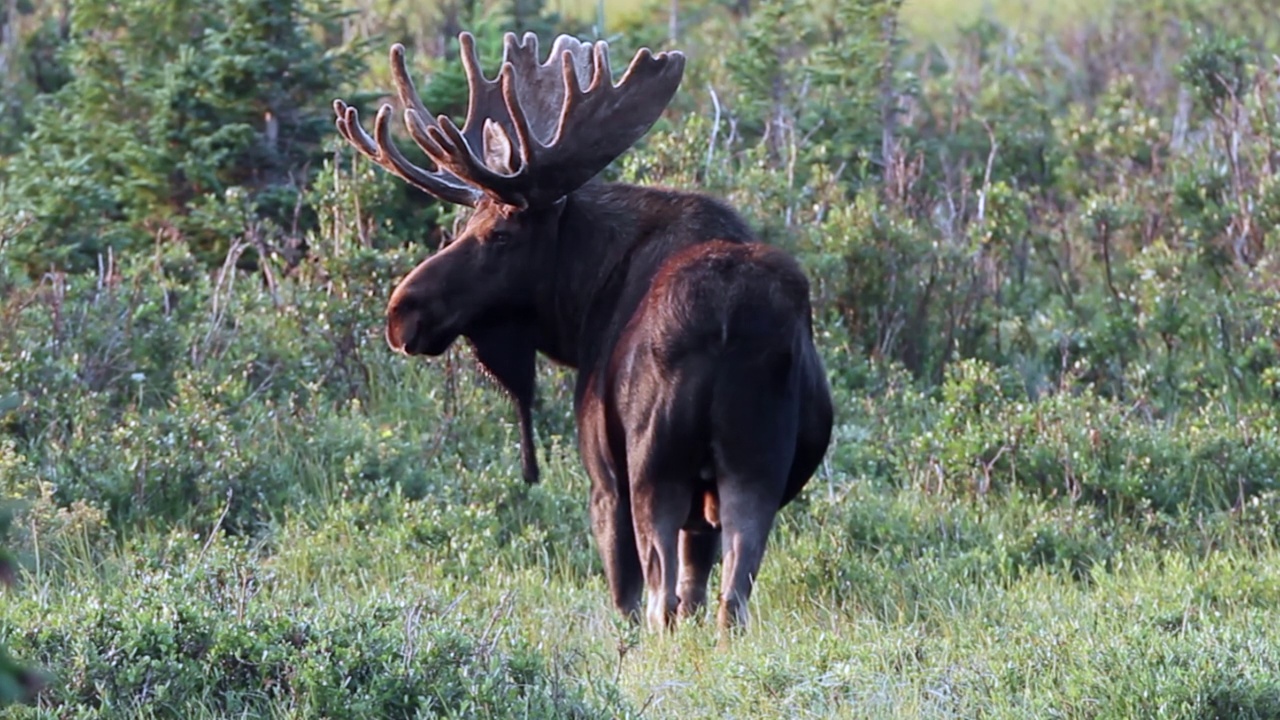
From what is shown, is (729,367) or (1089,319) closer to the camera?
(729,367)

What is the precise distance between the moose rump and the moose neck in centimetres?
19

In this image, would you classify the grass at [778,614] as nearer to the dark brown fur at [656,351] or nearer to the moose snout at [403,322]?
the dark brown fur at [656,351]

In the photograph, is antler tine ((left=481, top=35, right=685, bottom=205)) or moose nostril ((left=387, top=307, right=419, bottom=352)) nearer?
antler tine ((left=481, top=35, right=685, bottom=205))

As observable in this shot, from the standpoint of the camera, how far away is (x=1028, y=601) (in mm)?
7102

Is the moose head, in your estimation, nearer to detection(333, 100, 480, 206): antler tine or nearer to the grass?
detection(333, 100, 480, 206): antler tine

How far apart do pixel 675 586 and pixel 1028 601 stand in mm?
1519

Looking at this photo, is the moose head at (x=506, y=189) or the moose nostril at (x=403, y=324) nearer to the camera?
the moose head at (x=506, y=189)

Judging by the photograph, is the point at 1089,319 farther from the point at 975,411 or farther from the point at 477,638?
the point at 477,638

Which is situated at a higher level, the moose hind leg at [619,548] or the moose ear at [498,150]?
the moose ear at [498,150]

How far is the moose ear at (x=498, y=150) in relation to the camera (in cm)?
684

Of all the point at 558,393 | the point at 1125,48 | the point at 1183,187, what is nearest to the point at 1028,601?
the point at 558,393

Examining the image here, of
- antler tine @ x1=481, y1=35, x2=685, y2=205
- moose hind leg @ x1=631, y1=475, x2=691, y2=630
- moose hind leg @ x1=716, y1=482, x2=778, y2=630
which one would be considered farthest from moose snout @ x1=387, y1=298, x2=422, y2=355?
moose hind leg @ x1=716, y1=482, x2=778, y2=630

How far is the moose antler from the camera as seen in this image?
6.57 m

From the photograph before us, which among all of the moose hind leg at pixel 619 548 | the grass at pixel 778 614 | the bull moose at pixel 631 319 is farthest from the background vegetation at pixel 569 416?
the bull moose at pixel 631 319
